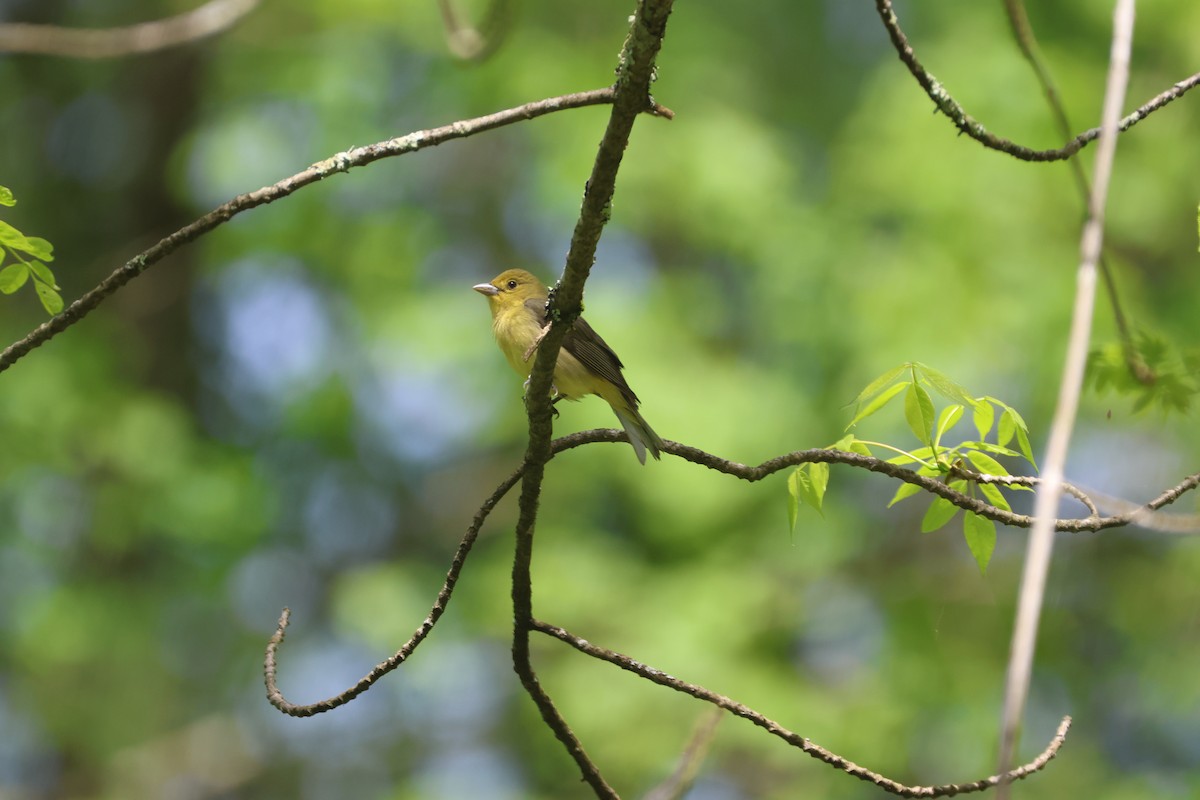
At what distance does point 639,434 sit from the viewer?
3393mm

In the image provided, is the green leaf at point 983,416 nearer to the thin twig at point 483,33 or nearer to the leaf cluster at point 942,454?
the leaf cluster at point 942,454

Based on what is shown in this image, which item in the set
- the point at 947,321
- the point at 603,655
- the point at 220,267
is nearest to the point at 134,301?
the point at 220,267

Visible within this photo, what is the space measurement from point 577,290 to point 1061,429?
1051 mm

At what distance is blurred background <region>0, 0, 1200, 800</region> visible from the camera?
7.21 metres

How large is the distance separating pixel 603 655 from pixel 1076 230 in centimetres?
572

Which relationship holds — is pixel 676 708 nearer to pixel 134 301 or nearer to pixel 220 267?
pixel 220 267

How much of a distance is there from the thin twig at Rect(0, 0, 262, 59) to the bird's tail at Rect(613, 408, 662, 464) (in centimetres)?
184

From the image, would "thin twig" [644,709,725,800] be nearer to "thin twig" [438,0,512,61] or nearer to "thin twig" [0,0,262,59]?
"thin twig" [438,0,512,61]

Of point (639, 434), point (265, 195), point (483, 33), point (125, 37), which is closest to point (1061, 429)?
point (265, 195)

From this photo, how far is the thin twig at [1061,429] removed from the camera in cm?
111

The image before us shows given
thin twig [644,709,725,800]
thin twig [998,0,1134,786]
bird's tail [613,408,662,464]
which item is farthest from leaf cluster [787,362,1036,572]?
thin twig [998,0,1134,786]

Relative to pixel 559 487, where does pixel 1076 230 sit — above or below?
above

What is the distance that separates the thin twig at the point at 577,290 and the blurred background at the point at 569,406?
3599 millimetres

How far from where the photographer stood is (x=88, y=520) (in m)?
9.05
